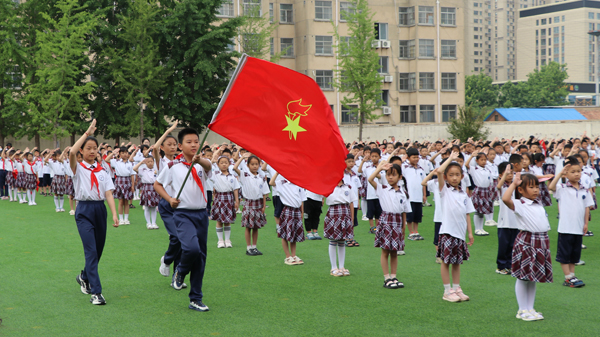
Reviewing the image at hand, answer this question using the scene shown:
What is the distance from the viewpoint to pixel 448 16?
143 feet

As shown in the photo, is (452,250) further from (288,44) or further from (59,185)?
(288,44)

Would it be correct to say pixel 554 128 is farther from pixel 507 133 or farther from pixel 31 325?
pixel 31 325

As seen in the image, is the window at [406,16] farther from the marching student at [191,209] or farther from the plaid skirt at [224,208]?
the marching student at [191,209]

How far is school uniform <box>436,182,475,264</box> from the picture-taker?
627cm

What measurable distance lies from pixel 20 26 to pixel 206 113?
10109 millimetres

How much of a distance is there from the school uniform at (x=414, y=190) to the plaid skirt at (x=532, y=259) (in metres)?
4.63

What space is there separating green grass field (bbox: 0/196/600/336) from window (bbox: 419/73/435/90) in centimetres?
3448

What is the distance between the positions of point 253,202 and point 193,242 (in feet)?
11.2

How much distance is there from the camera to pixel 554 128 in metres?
35.7

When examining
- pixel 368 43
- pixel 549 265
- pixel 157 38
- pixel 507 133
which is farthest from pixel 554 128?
pixel 549 265

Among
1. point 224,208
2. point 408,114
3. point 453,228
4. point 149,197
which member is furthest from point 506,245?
point 408,114

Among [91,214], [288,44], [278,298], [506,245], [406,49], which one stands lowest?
[278,298]

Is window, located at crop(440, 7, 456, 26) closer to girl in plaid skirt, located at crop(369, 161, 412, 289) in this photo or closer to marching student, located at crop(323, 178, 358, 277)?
marching student, located at crop(323, 178, 358, 277)

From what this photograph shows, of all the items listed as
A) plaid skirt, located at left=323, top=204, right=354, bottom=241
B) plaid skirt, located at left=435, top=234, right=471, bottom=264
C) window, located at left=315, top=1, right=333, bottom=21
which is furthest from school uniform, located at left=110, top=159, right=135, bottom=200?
window, located at left=315, top=1, right=333, bottom=21
